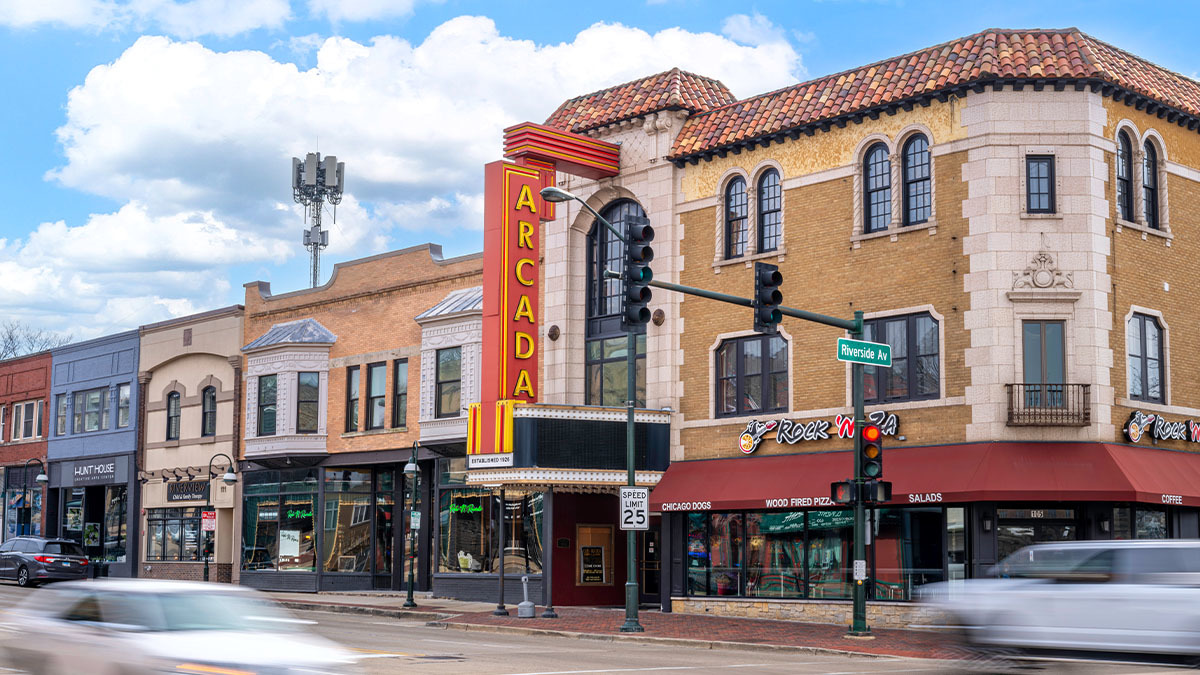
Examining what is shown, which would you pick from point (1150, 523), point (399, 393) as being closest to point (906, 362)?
point (1150, 523)

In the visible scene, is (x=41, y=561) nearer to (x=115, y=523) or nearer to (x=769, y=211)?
(x=115, y=523)

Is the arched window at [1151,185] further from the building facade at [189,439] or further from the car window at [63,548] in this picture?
the car window at [63,548]

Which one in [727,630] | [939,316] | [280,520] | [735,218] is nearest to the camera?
[727,630]

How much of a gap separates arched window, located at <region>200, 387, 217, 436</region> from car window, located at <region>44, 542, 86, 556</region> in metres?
5.45

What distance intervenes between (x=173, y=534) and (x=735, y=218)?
2549 centimetres

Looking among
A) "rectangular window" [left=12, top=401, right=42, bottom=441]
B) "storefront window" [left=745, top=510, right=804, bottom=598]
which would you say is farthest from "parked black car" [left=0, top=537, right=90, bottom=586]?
"storefront window" [left=745, top=510, right=804, bottom=598]

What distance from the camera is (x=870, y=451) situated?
914 inches

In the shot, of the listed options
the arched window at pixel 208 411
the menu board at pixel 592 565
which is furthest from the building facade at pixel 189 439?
the menu board at pixel 592 565

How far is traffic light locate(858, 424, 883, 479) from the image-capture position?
75.8 ft

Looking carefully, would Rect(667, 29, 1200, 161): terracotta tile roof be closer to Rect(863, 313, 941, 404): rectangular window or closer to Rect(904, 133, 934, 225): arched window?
Rect(904, 133, 934, 225): arched window

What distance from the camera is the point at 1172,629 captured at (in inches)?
544

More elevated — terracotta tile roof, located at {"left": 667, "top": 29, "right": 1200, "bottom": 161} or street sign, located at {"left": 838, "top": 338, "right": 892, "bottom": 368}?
terracotta tile roof, located at {"left": 667, "top": 29, "right": 1200, "bottom": 161}

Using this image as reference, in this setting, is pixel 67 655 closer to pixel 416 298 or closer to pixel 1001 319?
pixel 1001 319

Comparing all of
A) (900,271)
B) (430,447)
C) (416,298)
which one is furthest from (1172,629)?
(416,298)
